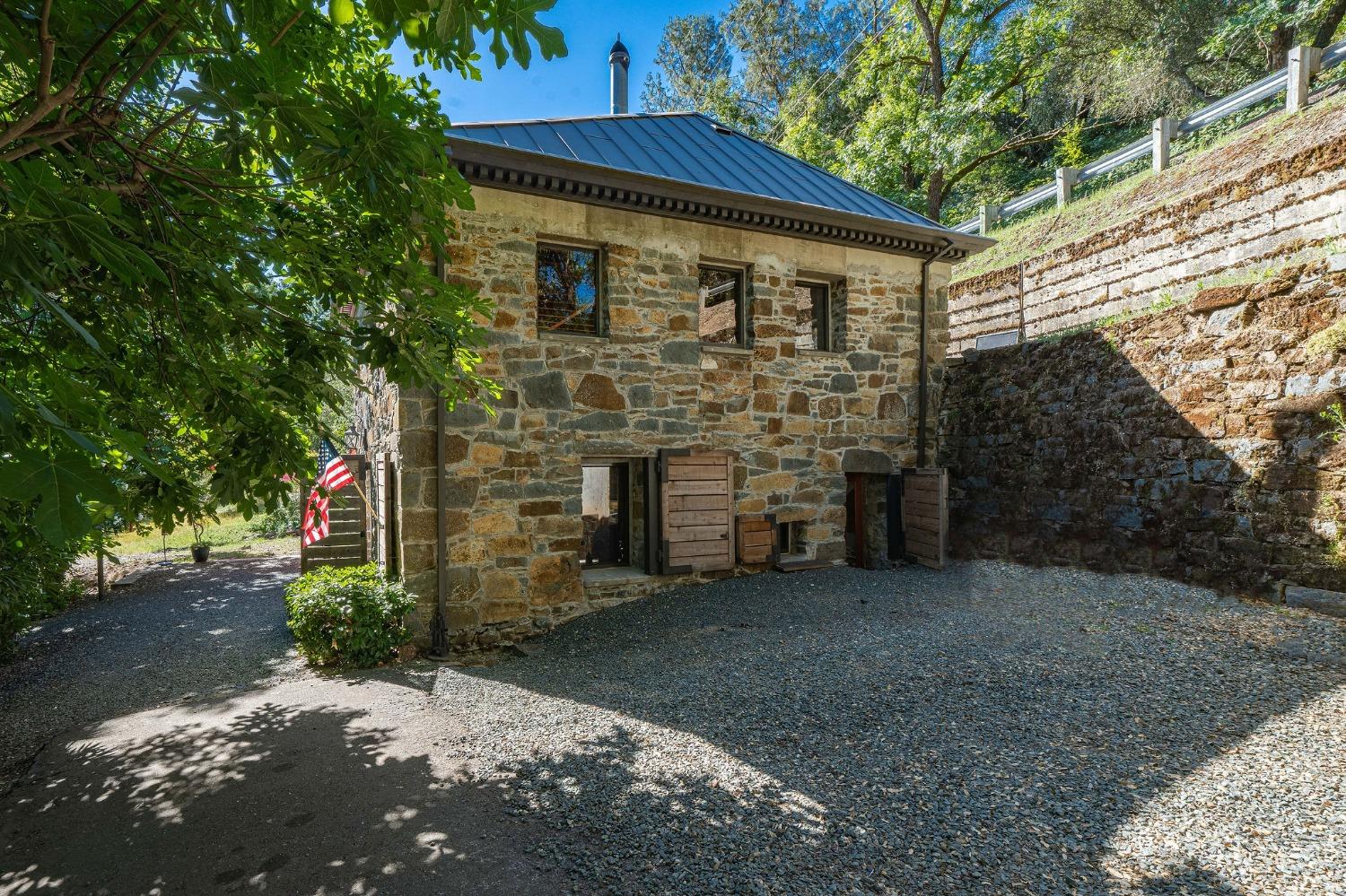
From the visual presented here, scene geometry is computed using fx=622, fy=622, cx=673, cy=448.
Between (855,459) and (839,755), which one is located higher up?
(855,459)

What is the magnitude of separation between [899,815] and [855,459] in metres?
5.69

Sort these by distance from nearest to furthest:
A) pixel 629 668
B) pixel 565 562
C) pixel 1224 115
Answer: pixel 629 668 → pixel 565 562 → pixel 1224 115

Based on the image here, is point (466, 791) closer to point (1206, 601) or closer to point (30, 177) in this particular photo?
point (30, 177)

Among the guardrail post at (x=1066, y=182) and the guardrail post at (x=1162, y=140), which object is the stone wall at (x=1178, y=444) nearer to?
the guardrail post at (x=1162, y=140)

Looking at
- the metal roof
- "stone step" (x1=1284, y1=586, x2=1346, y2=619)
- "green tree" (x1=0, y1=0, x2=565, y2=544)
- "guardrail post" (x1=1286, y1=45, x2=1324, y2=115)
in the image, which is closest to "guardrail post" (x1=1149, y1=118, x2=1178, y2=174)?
"guardrail post" (x1=1286, y1=45, x2=1324, y2=115)

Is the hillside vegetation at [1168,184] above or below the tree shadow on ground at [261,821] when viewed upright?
above

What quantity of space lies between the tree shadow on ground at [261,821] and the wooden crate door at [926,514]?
6137 mm

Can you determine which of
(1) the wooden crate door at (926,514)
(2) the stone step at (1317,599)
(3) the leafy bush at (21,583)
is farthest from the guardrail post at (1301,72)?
(3) the leafy bush at (21,583)

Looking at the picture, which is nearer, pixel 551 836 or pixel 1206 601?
pixel 551 836

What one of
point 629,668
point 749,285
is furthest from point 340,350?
point 749,285

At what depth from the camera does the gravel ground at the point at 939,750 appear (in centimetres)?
253

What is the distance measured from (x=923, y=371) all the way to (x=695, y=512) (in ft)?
12.9

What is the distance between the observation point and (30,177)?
1844mm

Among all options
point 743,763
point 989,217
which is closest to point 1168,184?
point 989,217
